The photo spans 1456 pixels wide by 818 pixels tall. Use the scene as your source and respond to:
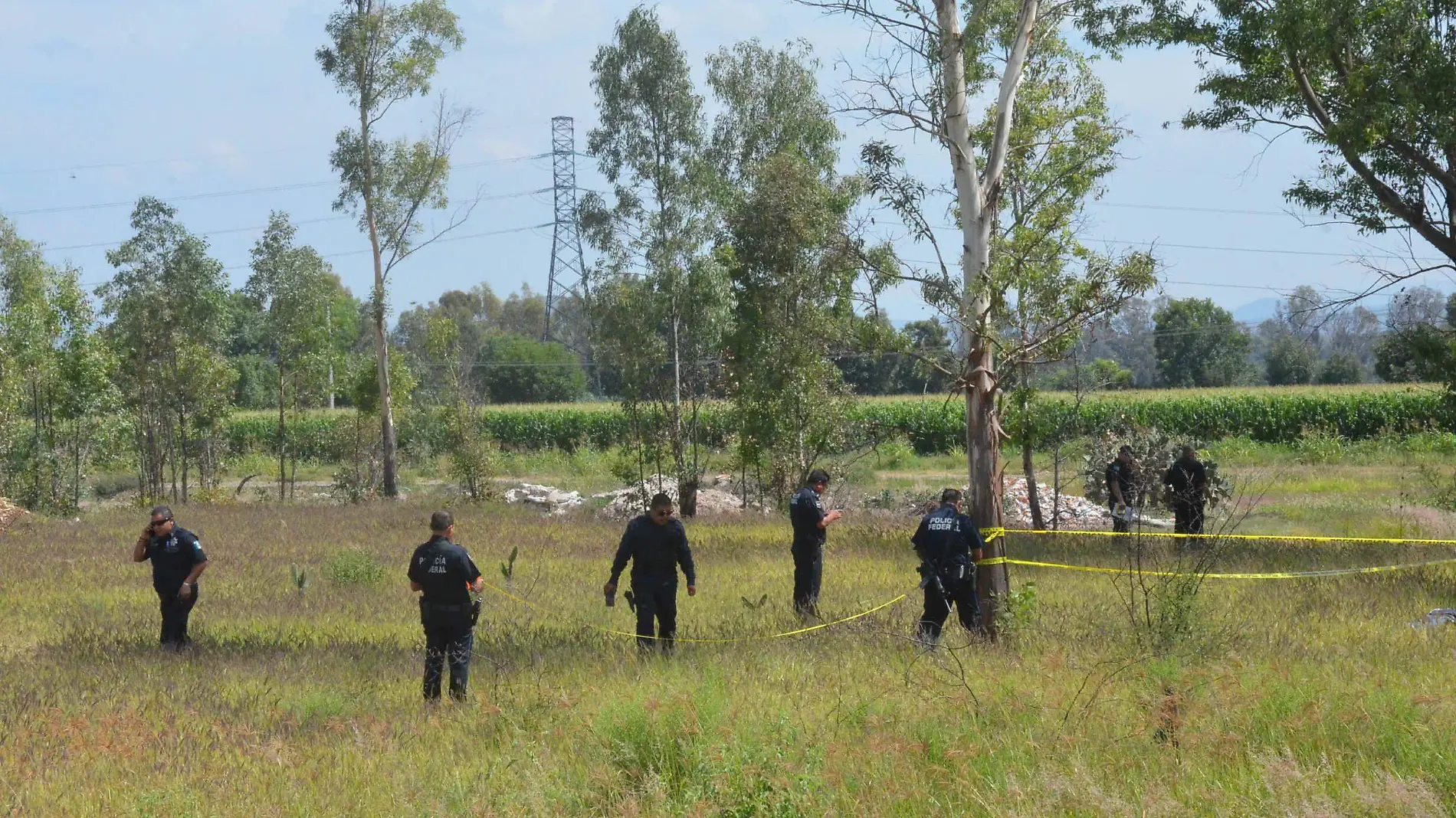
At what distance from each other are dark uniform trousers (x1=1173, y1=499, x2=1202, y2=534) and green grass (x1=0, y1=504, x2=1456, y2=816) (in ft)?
11.7

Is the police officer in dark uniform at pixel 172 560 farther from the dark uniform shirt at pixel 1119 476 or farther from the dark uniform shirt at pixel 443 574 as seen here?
the dark uniform shirt at pixel 1119 476

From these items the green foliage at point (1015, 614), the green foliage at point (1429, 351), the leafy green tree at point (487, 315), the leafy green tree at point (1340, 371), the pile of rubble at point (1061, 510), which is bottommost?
the pile of rubble at point (1061, 510)

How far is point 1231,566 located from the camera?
16.9 metres

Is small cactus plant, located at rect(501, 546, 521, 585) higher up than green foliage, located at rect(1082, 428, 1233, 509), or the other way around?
green foliage, located at rect(1082, 428, 1233, 509)

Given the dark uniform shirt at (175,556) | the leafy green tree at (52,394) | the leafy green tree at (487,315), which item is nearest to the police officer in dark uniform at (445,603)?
the dark uniform shirt at (175,556)

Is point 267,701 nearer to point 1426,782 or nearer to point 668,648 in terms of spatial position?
point 668,648

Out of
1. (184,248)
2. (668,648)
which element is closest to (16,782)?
(668,648)

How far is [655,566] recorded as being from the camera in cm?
1094

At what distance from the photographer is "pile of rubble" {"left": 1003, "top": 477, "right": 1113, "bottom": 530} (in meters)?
25.3

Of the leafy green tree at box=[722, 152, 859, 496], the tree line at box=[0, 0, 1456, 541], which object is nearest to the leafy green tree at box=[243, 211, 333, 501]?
the tree line at box=[0, 0, 1456, 541]

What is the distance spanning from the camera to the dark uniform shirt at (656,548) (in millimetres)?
10867

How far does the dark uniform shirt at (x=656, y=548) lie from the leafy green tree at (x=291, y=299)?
2836 cm

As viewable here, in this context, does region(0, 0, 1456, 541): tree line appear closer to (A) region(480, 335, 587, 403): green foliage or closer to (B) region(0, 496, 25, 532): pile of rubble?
(B) region(0, 496, 25, 532): pile of rubble

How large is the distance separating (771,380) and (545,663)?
553 inches
